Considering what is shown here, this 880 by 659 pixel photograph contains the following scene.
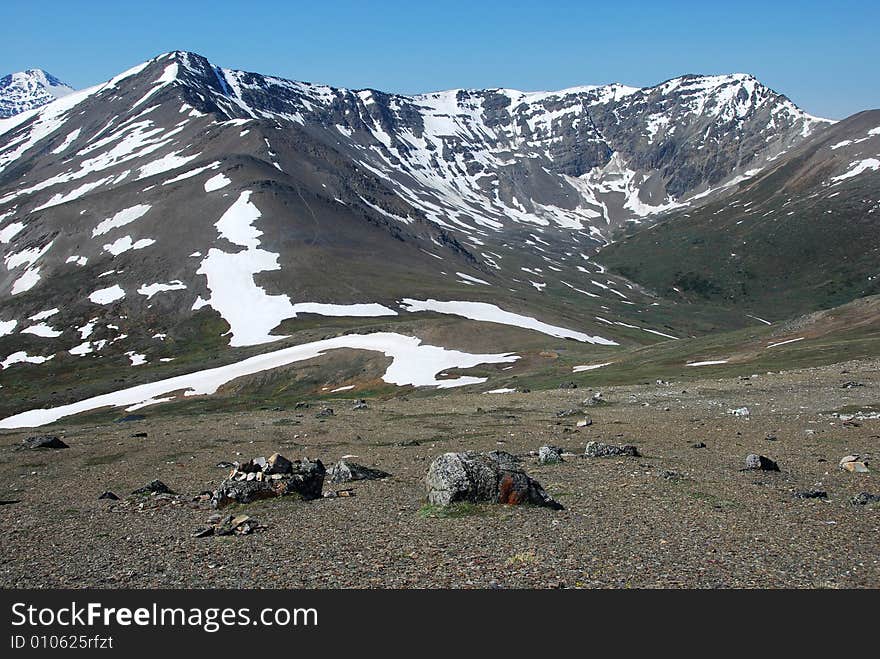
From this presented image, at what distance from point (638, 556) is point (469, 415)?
1499 inches

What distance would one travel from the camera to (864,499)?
22.8 m

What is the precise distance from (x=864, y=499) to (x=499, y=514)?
A: 39.0 ft

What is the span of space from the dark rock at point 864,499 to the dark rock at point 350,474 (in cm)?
1834

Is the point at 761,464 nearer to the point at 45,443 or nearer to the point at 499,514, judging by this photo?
the point at 499,514

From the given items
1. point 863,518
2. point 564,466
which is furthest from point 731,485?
point 564,466

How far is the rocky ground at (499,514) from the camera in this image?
17.0m

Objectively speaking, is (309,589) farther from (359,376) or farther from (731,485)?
(359,376)

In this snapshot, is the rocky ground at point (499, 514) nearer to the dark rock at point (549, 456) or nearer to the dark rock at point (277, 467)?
the dark rock at point (549, 456)

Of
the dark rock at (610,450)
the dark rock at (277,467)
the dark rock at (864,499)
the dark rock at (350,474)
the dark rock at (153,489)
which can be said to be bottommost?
the dark rock at (864,499)

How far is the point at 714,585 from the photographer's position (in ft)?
50.6

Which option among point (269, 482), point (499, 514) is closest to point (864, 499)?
point (499, 514)

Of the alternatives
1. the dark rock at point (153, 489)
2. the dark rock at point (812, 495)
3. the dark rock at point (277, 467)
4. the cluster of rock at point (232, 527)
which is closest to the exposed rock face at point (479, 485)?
the cluster of rock at point (232, 527)

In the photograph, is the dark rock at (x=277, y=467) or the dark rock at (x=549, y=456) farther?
the dark rock at (x=549, y=456)

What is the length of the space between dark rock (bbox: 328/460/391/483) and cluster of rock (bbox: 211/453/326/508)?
3.00m
